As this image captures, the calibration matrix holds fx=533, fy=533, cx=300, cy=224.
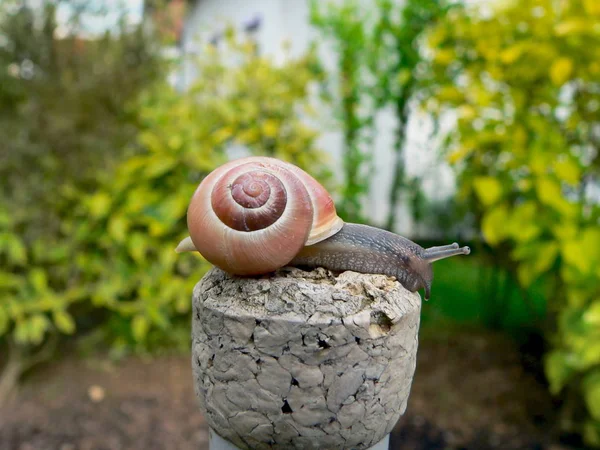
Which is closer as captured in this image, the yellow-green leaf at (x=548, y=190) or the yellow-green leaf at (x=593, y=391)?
the yellow-green leaf at (x=593, y=391)

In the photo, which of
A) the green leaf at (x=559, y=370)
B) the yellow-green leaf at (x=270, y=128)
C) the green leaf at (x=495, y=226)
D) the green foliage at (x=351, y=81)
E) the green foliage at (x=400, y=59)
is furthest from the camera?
the green foliage at (x=351, y=81)

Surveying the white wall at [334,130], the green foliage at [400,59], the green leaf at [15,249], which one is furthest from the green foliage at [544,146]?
the green leaf at [15,249]

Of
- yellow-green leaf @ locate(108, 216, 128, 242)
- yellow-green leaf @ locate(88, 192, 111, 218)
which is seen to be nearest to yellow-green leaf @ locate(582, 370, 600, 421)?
yellow-green leaf @ locate(108, 216, 128, 242)

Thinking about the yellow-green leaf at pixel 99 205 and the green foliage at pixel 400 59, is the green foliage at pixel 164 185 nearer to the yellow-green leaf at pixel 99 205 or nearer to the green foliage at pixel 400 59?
the yellow-green leaf at pixel 99 205

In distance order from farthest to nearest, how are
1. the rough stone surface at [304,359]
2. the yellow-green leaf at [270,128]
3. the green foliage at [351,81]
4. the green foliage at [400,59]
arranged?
1. the green foliage at [351,81]
2. the green foliage at [400,59]
3. the yellow-green leaf at [270,128]
4. the rough stone surface at [304,359]

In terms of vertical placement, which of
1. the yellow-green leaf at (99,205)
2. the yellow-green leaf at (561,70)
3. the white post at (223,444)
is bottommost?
the yellow-green leaf at (99,205)

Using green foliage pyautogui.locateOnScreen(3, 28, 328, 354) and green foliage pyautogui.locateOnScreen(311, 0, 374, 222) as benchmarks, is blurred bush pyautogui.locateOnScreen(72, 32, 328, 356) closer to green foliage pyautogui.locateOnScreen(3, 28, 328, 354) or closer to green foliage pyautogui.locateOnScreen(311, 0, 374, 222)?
green foliage pyautogui.locateOnScreen(3, 28, 328, 354)
